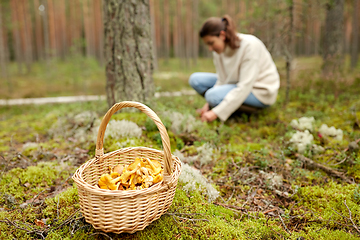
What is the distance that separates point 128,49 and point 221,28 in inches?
62.0

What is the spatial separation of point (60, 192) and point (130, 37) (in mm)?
2549

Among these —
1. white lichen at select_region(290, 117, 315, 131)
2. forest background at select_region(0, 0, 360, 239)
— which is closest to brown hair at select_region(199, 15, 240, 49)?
forest background at select_region(0, 0, 360, 239)

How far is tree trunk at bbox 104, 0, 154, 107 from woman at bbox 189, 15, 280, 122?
1018 mm

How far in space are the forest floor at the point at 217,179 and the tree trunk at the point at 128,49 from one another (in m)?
0.37

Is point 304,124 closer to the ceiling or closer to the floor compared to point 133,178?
closer to the floor

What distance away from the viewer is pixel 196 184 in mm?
2346

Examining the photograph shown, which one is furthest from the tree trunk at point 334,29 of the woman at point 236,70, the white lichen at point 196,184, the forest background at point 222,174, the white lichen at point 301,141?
the white lichen at point 196,184

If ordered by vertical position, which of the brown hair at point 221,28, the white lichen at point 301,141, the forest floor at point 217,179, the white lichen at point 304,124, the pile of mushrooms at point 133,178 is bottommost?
the forest floor at point 217,179

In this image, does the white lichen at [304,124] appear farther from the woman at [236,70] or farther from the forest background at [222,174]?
the woman at [236,70]

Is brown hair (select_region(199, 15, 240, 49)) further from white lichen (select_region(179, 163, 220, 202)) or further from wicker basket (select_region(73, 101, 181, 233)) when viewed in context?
wicker basket (select_region(73, 101, 181, 233))

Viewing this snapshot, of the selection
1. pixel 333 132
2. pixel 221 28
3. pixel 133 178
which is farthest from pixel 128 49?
pixel 333 132

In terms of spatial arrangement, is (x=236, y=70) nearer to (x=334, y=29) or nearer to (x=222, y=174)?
(x=222, y=174)

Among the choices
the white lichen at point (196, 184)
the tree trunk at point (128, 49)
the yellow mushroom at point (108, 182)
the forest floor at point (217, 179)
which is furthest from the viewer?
the tree trunk at point (128, 49)

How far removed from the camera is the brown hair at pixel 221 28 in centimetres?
384
